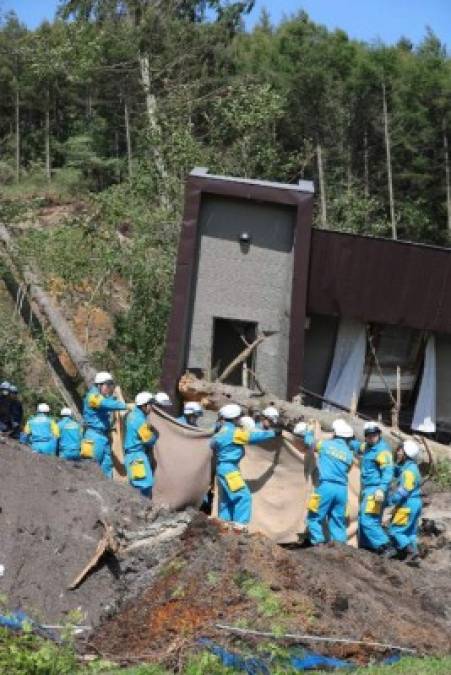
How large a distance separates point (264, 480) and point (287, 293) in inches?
222

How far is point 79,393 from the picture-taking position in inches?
960

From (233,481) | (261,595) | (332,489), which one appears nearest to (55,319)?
(233,481)

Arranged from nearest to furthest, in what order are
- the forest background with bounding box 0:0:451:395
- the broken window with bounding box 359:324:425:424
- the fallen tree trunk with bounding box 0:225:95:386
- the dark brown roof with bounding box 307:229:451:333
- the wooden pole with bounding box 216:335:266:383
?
the wooden pole with bounding box 216:335:266:383, the dark brown roof with bounding box 307:229:451:333, the broken window with bounding box 359:324:425:424, the fallen tree trunk with bounding box 0:225:95:386, the forest background with bounding box 0:0:451:395

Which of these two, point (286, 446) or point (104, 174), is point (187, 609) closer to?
point (286, 446)

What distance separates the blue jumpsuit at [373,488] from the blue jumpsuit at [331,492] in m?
0.41

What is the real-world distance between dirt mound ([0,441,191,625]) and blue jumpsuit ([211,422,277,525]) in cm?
123

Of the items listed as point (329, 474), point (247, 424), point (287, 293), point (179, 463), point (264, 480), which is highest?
point (287, 293)

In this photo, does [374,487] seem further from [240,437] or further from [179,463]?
[179,463]

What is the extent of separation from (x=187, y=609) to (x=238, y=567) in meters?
0.79

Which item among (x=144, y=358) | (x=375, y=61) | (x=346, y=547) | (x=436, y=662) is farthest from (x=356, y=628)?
(x=375, y=61)

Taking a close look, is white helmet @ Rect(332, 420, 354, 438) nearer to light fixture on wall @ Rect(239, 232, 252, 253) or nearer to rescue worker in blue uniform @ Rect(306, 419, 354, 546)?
rescue worker in blue uniform @ Rect(306, 419, 354, 546)

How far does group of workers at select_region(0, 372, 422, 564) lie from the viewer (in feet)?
43.6

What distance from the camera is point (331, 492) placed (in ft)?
43.4

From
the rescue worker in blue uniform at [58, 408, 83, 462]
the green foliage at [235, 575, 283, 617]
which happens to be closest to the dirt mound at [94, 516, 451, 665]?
the green foliage at [235, 575, 283, 617]
